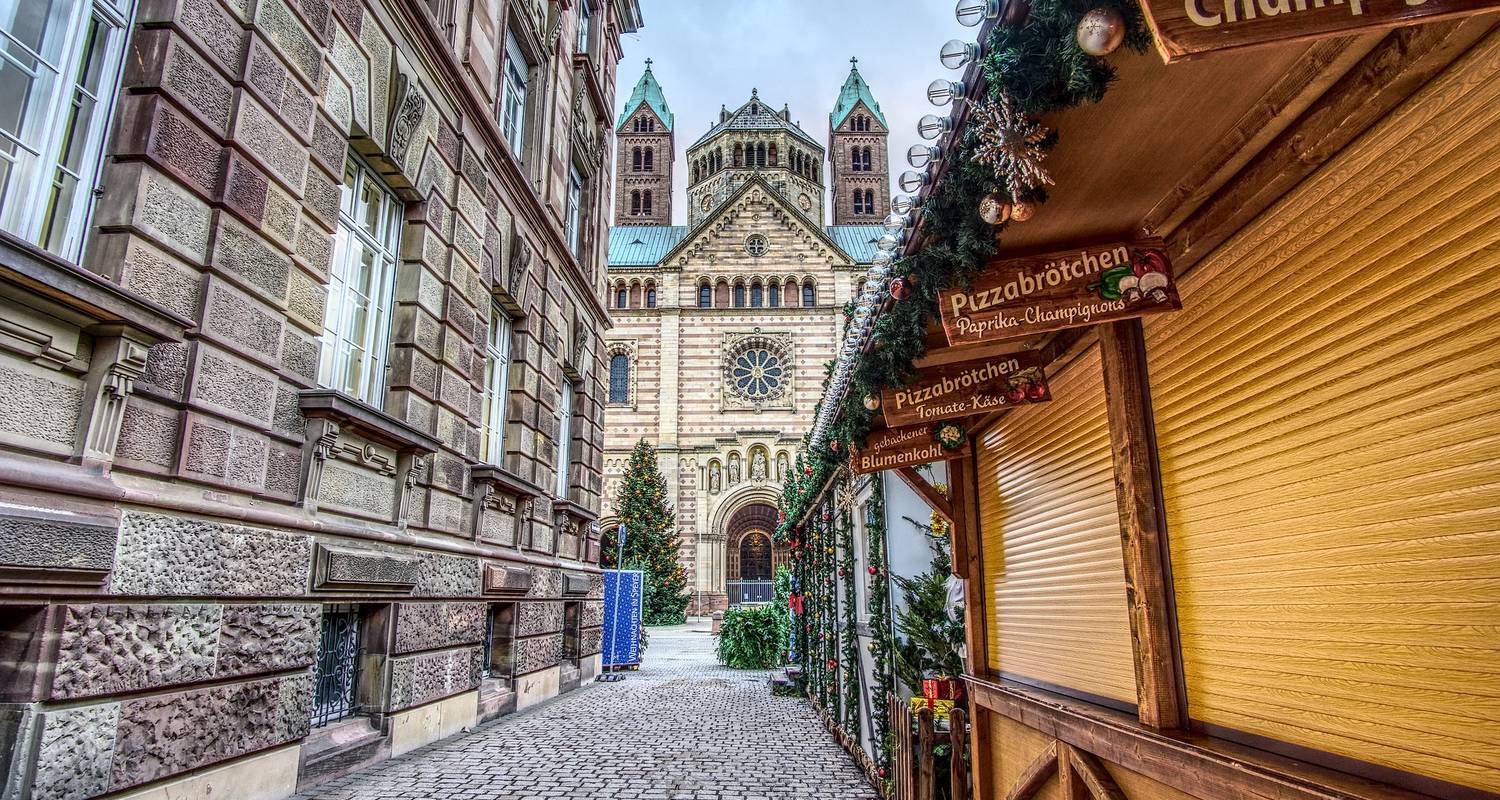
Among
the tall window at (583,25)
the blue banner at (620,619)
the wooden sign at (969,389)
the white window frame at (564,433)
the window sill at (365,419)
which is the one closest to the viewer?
the wooden sign at (969,389)

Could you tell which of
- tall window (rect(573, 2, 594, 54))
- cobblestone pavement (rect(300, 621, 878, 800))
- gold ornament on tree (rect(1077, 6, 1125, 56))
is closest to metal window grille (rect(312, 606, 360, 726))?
cobblestone pavement (rect(300, 621, 878, 800))

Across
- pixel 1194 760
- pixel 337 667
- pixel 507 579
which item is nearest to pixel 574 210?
pixel 507 579

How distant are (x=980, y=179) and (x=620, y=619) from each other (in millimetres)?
16484

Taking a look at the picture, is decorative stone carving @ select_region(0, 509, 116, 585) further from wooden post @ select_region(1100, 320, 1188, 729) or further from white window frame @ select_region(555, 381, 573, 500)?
white window frame @ select_region(555, 381, 573, 500)

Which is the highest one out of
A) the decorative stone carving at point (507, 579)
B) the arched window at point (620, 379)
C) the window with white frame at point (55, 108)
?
the arched window at point (620, 379)

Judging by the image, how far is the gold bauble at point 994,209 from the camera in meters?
2.81

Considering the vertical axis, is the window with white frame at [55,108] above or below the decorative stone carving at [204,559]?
above

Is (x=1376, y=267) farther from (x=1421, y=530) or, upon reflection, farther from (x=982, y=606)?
(x=982, y=606)

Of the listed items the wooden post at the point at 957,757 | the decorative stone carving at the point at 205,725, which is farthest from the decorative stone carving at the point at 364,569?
the wooden post at the point at 957,757

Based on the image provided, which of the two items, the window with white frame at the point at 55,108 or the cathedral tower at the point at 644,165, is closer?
the window with white frame at the point at 55,108

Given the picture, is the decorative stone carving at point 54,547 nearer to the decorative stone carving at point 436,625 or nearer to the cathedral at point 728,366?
the decorative stone carving at point 436,625

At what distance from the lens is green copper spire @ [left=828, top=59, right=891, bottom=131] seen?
5662cm

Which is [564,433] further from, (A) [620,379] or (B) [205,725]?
(A) [620,379]

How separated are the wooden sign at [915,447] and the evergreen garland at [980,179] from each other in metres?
0.79
